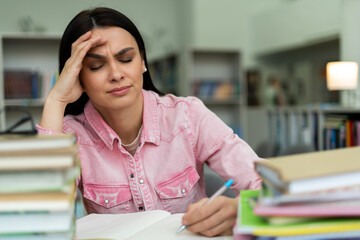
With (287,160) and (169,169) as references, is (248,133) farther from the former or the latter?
(287,160)

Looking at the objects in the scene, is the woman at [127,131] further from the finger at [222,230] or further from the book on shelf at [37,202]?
the book on shelf at [37,202]

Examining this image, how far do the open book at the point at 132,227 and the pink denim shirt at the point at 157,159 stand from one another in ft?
0.97

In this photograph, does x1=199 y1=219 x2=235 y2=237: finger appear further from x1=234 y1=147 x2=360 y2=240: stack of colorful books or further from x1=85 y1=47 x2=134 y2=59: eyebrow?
x1=85 y1=47 x2=134 y2=59: eyebrow

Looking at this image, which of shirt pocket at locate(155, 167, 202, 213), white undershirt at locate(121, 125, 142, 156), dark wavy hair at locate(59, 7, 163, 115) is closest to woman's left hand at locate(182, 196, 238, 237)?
shirt pocket at locate(155, 167, 202, 213)

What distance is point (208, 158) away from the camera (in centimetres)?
133

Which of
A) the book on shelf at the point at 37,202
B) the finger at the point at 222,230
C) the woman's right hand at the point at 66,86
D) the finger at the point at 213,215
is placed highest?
the woman's right hand at the point at 66,86

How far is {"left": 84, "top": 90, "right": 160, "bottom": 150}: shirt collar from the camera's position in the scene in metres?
1.28

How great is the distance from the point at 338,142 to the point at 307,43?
276 cm

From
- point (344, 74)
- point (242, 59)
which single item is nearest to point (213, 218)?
point (344, 74)

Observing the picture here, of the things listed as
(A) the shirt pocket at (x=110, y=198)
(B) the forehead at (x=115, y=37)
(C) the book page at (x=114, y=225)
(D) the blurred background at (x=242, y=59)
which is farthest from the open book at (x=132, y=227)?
(D) the blurred background at (x=242, y=59)

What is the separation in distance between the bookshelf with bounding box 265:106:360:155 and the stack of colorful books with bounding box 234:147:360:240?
2.69 meters

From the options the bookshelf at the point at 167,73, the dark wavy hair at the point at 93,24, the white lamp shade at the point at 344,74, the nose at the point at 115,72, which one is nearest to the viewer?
the nose at the point at 115,72

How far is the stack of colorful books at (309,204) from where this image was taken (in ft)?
1.84

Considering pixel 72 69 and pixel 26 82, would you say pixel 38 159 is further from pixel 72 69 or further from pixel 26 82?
pixel 26 82
